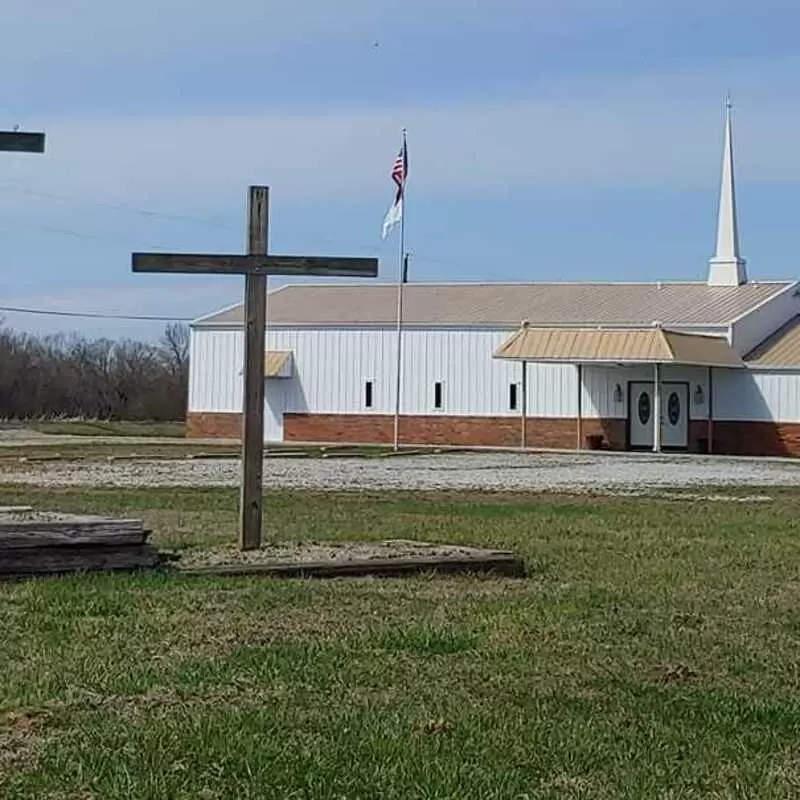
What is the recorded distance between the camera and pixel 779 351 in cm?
5166

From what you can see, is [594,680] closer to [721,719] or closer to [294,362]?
[721,719]

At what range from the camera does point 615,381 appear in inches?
2050

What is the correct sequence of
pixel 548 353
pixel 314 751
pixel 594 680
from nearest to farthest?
pixel 314 751
pixel 594 680
pixel 548 353

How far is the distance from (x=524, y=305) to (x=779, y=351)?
30.4ft

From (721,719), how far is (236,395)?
2033 inches

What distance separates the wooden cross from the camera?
41.5 ft

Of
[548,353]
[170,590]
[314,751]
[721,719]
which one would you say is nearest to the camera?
[314,751]

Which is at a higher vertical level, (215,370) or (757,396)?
(215,370)

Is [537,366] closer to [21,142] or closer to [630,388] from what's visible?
[630,388]

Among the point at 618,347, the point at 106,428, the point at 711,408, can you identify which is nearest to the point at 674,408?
the point at 711,408

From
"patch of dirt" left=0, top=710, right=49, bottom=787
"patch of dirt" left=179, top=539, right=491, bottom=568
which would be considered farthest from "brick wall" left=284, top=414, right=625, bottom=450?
"patch of dirt" left=0, top=710, right=49, bottom=787

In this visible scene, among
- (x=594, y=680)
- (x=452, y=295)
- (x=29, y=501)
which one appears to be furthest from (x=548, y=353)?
(x=594, y=680)

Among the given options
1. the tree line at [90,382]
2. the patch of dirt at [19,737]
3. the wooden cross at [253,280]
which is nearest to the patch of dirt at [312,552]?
the wooden cross at [253,280]

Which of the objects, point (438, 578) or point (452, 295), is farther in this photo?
point (452, 295)
